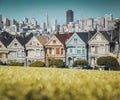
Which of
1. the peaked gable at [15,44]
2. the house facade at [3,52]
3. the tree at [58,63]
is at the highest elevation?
the peaked gable at [15,44]

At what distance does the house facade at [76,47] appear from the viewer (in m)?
56.2

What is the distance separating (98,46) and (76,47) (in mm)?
4349

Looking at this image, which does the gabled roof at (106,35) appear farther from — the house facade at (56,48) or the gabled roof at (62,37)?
the house facade at (56,48)

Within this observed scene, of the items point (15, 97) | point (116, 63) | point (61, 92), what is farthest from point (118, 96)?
point (116, 63)

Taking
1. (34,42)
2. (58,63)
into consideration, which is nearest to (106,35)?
(58,63)

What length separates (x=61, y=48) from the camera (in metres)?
58.4

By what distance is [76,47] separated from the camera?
5672cm

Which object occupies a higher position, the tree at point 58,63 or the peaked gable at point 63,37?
the peaked gable at point 63,37

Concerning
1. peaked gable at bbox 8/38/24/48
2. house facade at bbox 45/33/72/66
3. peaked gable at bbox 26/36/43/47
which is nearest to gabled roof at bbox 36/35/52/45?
peaked gable at bbox 26/36/43/47

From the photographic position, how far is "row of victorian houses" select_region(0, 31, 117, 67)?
55.2 meters

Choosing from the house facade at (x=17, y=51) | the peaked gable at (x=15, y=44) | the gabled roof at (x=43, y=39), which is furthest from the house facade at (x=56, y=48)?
the peaked gable at (x=15, y=44)

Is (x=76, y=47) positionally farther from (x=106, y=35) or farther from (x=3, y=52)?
(x=3, y=52)

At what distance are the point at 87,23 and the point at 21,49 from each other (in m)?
116

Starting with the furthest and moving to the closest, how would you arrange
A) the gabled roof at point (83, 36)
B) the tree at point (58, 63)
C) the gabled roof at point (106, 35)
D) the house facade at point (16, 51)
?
the house facade at point (16, 51) < the gabled roof at point (83, 36) < the gabled roof at point (106, 35) < the tree at point (58, 63)
